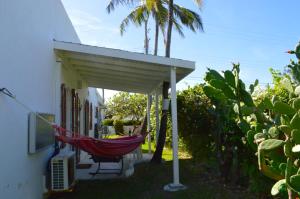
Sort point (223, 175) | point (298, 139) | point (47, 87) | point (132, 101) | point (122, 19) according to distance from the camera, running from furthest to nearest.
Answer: point (132, 101), point (122, 19), point (223, 175), point (47, 87), point (298, 139)

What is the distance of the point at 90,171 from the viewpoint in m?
10.4

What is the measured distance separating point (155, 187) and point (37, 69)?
136 inches

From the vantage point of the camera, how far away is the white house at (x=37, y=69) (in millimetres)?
4609

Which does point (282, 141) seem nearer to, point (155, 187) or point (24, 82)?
point (24, 82)

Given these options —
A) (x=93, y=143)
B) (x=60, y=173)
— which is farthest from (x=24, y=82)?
(x=93, y=143)

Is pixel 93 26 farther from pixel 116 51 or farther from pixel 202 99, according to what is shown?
pixel 116 51

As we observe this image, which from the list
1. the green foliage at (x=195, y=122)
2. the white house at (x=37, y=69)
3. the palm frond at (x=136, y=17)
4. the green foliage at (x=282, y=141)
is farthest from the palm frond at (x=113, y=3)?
the green foliage at (x=282, y=141)

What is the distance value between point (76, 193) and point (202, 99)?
485 centimetres

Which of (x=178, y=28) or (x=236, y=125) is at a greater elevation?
(x=178, y=28)

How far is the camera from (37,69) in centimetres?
623

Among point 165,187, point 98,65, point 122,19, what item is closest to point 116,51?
point 98,65

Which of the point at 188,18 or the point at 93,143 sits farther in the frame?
the point at 188,18

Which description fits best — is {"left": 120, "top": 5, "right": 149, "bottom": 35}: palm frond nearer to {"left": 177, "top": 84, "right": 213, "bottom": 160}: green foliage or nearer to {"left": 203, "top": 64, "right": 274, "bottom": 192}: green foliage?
{"left": 177, "top": 84, "right": 213, "bottom": 160}: green foliage

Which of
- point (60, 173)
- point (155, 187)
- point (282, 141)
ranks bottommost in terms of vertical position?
point (155, 187)
